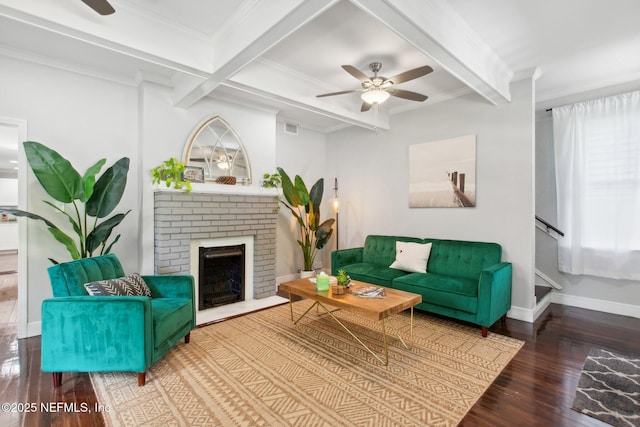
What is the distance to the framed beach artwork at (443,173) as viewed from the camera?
4.03 meters

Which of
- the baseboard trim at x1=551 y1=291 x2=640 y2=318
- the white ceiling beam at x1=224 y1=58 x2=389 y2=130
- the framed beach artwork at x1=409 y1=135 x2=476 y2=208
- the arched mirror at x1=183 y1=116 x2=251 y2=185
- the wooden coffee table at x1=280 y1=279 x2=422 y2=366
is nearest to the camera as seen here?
the wooden coffee table at x1=280 y1=279 x2=422 y2=366

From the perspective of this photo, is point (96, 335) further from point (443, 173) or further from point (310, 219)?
point (443, 173)

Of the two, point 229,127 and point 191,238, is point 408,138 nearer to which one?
point 229,127

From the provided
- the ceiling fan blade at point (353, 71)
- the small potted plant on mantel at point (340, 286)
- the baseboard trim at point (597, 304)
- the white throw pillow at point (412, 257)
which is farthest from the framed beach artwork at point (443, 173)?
the small potted plant on mantel at point (340, 286)

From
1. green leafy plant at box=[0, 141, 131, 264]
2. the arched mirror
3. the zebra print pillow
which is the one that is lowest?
the zebra print pillow

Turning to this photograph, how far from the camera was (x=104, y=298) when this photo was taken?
7.30 ft

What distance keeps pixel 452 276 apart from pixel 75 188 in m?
4.18

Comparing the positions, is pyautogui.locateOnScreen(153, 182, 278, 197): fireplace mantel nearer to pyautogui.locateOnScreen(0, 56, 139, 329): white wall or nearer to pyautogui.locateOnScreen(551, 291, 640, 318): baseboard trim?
pyautogui.locateOnScreen(0, 56, 139, 329): white wall

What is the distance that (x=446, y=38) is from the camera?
244cm

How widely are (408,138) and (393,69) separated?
4.71 ft

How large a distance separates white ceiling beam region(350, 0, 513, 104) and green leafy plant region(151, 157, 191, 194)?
2614 mm

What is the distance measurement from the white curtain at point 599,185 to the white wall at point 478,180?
927 millimetres

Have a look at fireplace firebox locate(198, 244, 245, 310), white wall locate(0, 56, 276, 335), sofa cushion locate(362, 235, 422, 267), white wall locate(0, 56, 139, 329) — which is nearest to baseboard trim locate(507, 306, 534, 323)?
sofa cushion locate(362, 235, 422, 267)

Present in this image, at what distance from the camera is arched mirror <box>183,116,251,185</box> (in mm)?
3922
